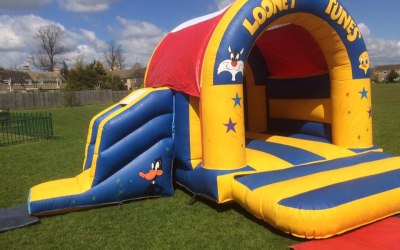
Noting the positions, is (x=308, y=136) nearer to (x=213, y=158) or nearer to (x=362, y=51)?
(x=362, y=51)

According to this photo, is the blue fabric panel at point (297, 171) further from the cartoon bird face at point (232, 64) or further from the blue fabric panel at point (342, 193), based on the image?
the cartoon bird face at point (232, 64)

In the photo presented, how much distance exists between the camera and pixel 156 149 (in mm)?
4613

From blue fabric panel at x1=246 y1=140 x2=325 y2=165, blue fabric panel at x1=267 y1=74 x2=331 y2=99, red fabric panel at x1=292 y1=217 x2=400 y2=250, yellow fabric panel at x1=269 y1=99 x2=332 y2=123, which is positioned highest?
blue fabric panel at x1=267 y1=74 x2=331 y2=99

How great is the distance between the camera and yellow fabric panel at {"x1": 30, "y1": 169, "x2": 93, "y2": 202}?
4238 mm

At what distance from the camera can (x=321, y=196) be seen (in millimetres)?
3324

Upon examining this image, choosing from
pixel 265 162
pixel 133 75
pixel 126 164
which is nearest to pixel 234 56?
pixel 265 162

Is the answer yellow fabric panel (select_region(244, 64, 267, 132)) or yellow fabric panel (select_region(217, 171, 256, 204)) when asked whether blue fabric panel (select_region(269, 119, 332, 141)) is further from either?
yellow fabric panel (select_region(217, 171, 256, 204))

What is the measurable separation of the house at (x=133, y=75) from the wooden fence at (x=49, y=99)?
23936mm

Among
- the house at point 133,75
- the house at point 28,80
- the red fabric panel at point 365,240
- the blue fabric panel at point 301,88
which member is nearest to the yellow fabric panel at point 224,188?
the red fabric panel at point 365,240

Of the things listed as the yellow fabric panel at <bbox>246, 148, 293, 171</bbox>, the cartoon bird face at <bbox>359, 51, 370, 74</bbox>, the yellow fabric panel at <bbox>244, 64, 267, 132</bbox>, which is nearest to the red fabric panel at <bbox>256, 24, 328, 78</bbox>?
the yellow fabric panel at <bbox>244, 64, 267, 132</bbox>

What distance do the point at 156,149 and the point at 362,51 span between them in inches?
123

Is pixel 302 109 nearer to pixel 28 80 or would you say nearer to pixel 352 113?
pixel 352 113

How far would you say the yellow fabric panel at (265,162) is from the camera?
4293 mm

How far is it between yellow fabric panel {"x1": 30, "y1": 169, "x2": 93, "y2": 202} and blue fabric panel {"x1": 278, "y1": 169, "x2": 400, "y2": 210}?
239 centimetres
